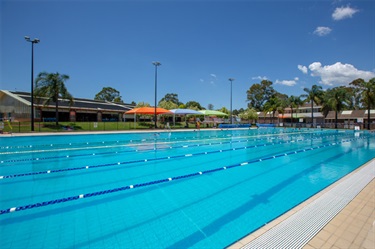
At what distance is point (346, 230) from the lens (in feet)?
10.1

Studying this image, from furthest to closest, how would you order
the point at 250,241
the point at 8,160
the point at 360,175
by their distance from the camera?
the point at 8,160, the point at 360,175, the point at 250,241

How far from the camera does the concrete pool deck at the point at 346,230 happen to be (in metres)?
2.75

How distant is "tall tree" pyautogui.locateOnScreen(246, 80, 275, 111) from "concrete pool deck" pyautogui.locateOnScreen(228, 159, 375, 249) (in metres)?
69.0

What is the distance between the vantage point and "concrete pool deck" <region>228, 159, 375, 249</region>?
275 centimetres

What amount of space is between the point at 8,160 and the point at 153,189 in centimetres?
715

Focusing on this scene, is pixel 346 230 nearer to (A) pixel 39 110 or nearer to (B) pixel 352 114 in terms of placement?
(A) pixel 39 110

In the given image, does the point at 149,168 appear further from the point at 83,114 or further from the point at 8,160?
the point at 83,114

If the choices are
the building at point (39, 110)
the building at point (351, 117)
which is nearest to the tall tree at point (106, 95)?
the building at point (39, 110)

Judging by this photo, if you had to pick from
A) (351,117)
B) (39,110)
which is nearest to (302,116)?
(351,117)

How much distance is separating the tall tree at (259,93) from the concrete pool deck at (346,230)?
69.0 metres

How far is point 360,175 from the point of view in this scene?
6.17 m

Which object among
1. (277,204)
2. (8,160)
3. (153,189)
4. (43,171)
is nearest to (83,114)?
(8,160)

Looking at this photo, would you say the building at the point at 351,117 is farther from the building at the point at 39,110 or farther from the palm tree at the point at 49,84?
the building at the point at 39,110

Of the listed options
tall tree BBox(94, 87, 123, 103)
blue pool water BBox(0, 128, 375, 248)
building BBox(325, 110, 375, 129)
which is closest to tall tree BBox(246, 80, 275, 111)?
building BBox(325, 110, 375, 129)
